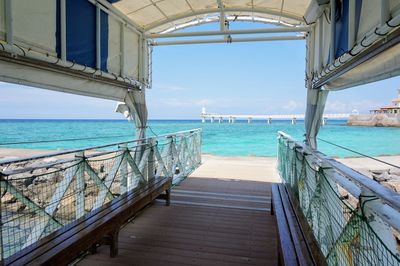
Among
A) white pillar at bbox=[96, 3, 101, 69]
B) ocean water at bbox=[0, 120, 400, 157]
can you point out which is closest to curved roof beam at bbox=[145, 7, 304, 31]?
white pillar at bbox=[96, 3, 101, 69]

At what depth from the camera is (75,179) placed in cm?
270

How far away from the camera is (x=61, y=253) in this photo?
169cm

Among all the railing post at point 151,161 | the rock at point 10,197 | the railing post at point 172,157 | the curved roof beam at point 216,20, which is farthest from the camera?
the railing post at point 172,157

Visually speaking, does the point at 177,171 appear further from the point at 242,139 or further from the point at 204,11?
the point at 242,139

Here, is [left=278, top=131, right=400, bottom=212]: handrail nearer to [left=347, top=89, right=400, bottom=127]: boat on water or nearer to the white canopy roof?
the white canopy roof

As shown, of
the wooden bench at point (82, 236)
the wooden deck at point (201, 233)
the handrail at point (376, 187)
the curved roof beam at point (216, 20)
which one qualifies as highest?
the curved roof beam at point (216, 20)

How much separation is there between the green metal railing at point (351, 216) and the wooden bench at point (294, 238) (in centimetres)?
7

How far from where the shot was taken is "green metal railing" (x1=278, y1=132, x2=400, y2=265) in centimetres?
102

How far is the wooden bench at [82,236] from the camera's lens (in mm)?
1619

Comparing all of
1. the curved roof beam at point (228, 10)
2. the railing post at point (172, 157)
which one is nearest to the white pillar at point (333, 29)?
A: the curved roof beam at point (228, 10)

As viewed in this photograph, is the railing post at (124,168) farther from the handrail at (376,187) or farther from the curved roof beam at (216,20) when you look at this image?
the curved roof beam at (216,20)

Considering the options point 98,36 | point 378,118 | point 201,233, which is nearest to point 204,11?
point 98,36

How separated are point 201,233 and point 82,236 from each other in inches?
54.4

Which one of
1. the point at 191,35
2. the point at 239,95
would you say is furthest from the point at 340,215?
the point at 239,95
